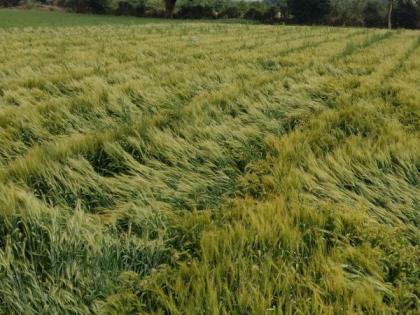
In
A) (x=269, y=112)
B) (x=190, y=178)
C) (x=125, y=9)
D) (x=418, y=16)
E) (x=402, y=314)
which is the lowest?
(x=402, y=314)

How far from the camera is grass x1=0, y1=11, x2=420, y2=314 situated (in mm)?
1353

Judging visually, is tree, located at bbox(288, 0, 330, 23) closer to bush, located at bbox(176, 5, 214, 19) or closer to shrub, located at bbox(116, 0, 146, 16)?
bush, located at bbox(176, 5, 214, 19)

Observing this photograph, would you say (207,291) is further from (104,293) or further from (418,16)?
(418,16)

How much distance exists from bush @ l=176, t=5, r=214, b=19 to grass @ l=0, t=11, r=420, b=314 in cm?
6258

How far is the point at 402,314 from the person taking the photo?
50.6 inches

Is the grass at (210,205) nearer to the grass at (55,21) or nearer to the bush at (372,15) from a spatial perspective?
the grass at (55,21)

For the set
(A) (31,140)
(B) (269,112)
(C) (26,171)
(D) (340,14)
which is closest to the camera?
(C) (26,171)

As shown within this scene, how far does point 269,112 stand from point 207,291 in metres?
2.81

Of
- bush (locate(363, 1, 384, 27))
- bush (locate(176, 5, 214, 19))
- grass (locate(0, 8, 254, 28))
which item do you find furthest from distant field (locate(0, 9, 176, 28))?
bush (locate(363, 1, 384, 27))

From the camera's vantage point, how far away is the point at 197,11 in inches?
2429

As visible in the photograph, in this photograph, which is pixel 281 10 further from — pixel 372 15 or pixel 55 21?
pixel 55 21

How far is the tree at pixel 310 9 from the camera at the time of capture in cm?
5381

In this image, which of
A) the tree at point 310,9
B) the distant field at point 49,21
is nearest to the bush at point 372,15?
the tree at point 310,9

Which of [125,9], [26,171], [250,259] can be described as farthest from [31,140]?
[125,9]
